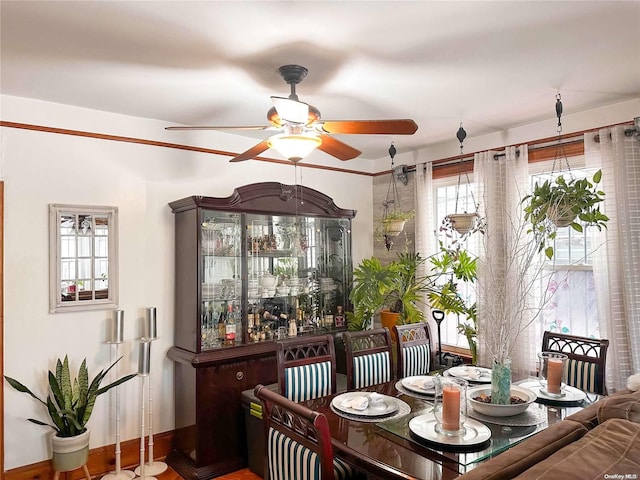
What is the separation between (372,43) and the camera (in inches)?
85.3

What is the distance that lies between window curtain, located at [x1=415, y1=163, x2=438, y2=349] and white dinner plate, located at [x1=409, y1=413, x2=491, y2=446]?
7.37 feet

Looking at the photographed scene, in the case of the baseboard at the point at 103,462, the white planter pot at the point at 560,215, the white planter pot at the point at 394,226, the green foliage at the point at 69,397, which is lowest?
the baseboard at the point at 103,462

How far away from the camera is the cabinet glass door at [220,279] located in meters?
3.27

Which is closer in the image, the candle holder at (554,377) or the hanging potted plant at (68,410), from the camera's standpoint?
the candle holder at (554,377)

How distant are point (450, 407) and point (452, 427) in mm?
85

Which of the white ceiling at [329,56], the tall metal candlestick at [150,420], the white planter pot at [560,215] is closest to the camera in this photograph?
the white ceiling at [329,56]

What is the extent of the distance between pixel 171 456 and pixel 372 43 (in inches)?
121

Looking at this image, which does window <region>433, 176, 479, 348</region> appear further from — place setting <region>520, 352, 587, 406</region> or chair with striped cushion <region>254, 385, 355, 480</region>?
chair with striped cushion <region>254, 385, 355, 480</region>

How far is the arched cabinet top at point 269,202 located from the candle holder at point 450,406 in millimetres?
2078

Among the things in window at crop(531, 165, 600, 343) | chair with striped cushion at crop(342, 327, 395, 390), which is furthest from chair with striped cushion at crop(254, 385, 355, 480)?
window at crop(531, 165, 600, 343)

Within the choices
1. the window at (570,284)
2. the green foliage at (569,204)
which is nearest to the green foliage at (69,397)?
the green foliage at (569,204)

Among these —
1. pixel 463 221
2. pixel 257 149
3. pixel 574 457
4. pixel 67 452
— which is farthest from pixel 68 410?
pixel 463 221

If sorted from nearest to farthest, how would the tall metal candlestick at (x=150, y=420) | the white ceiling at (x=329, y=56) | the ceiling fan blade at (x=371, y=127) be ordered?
1. the white ceiling at (x=329, y=56)
2. the ceiling fan blade at (x=371, y=127)
3. the tall metal candlestick at (x=150, y=420)

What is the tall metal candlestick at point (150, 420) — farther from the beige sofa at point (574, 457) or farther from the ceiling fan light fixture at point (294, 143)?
the beige sofa at point (574, 457)
